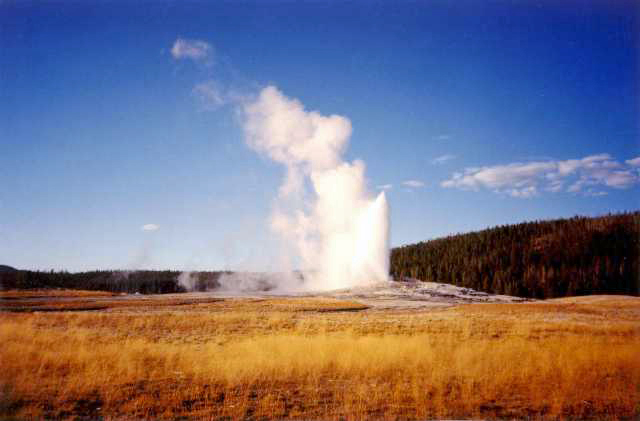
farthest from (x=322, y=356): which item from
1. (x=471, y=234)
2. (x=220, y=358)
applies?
(x=471, y=234)

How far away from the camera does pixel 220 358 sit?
1264 centimetres

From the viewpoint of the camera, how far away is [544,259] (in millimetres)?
90188

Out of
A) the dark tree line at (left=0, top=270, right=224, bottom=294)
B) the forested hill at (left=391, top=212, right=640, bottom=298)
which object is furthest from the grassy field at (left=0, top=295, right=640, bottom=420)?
the dark tree line at (left=0, top=270, right=224, bottom=294)

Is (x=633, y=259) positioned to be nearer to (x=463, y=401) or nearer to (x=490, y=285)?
(x=490, y=285)

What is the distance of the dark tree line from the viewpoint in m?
105

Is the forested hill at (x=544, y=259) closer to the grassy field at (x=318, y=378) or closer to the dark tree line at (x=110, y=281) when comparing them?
the dark tree line at (x=110, y=281)

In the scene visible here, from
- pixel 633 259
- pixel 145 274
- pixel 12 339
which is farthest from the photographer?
pixel 145 274

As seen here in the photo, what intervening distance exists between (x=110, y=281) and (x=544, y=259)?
11370 cm

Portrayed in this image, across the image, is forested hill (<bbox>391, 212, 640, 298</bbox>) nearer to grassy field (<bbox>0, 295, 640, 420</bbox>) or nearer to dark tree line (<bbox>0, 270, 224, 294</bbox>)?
dark tree line (<bbox>0, 270, 224, 294</bbox>)

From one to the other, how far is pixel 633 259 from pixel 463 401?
8757cm

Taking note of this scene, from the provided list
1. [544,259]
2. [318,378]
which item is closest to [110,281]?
[544,259]

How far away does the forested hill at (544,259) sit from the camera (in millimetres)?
76312

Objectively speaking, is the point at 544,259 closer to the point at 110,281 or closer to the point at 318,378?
Answer: the point at 318,378

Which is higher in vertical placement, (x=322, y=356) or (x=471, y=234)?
(x=471, y=234)
